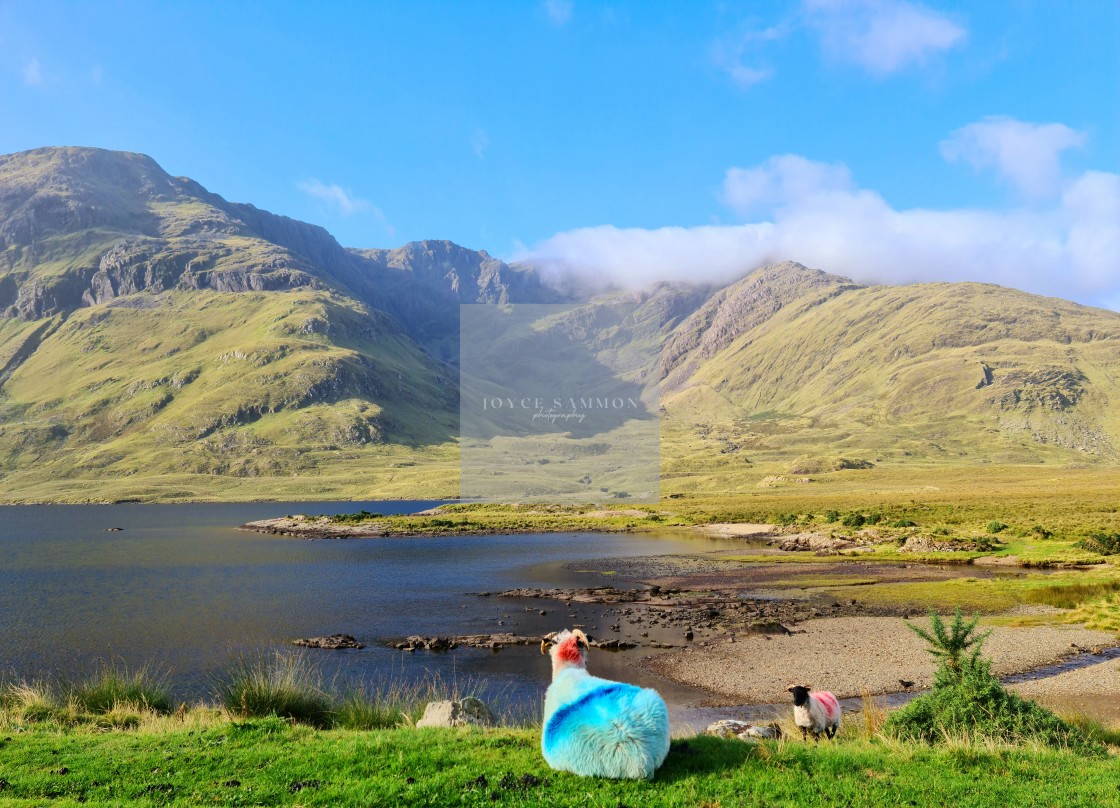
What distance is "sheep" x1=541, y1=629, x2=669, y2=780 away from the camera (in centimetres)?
1115

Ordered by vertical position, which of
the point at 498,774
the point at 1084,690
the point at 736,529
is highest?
the point at 498,774

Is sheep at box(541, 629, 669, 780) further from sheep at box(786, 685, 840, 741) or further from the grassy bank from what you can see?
sheep at box(786, 685, 840, 741)

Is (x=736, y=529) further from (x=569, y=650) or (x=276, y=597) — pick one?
(x=569, y=650)

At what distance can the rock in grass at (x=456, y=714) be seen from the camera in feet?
56.8

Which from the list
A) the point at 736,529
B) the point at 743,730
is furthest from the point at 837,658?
the point at 736,529

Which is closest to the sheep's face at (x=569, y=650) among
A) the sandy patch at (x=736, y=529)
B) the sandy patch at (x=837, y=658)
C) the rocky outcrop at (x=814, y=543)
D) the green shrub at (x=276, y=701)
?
the green shrub at (x=276, y=701)

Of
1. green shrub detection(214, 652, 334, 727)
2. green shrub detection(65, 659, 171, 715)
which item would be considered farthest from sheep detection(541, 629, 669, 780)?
green shrub detection(65, 659, 171, 715)

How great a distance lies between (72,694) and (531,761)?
18088mm

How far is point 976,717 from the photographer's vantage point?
15.5 m

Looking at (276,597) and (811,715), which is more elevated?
(811,715)

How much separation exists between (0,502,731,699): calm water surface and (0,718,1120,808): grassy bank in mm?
19103

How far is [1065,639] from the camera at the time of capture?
3600 cm

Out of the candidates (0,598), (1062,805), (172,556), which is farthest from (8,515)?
(1062,805)

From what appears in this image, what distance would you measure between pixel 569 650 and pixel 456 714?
21.3 ft
